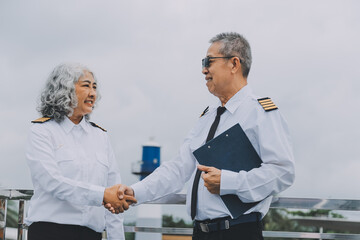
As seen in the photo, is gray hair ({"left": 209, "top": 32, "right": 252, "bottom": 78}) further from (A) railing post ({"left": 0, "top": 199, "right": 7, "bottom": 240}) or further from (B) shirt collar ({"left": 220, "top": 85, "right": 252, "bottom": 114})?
(A) railing post ({"left": 0, "top": 199, "right": 7, "bottom": 240})

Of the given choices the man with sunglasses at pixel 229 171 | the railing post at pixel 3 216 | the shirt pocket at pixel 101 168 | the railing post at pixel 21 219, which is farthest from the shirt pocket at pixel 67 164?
the railing post at pixel 3 216

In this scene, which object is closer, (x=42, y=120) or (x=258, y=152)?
(x=258, y=152)

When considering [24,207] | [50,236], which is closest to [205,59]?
[50,236]

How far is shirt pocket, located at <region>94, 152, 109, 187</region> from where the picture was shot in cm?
283

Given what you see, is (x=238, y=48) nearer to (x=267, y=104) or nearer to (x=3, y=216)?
(x=267, y=104)

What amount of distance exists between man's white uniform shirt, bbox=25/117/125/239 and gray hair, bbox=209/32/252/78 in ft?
3.32

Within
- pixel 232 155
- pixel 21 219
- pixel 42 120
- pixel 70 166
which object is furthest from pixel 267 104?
pixel 21 219

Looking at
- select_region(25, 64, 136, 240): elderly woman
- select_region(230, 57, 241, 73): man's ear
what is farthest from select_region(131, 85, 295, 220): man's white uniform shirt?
select_region(25, 64, 136, 240): elderly woman

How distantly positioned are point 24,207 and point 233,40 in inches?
89.8

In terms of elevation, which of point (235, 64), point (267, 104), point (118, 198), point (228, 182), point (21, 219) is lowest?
point (21, 219)

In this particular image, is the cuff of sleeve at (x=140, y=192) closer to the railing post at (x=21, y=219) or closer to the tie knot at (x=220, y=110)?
the tie knot at (x=220, y=110)

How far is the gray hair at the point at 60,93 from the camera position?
2.84 meters

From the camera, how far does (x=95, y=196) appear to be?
2699mm

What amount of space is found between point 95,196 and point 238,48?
1.21 metres
